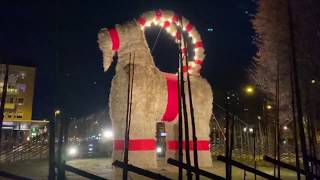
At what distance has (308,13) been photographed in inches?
403

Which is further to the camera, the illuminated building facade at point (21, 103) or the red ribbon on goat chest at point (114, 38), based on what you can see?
the illuminated building facade at point (21, 103)

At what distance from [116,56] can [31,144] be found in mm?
8275

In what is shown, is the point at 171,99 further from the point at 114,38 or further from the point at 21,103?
the point at 21,103

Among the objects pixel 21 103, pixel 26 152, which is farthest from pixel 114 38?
pixel 21 103

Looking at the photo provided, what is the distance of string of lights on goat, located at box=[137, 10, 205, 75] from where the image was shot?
1340cm

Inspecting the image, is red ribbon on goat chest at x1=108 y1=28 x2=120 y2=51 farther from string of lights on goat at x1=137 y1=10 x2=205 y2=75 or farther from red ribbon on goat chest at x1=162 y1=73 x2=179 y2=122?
red ribbon on goat chest at x1=162 y1=73 x2=179 y2=122

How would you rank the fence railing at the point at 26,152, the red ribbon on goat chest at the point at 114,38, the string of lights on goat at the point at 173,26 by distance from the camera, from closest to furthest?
1. the red ribbon on goat chest at the point at 114,38
2. the string of lights on goat at the point at 173,26
3. the fence railing at the point at 26,152

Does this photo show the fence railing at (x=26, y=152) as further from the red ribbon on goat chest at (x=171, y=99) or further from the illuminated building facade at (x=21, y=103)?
the illuminated building facade at (x=21, y=103)

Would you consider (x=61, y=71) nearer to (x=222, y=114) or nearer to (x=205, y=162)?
(x=205, y=162)

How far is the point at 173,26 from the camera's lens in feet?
45.8

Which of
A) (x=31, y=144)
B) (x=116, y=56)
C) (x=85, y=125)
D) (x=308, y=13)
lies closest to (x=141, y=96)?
(x=116, y=56)

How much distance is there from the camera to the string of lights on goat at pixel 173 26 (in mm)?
13398

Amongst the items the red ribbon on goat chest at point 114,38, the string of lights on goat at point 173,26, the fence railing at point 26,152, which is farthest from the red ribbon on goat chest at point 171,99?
the fence railing at point 26,152

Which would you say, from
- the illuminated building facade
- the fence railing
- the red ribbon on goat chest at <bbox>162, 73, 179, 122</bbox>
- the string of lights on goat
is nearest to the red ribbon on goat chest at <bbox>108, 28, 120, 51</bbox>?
the string of lights on goat
